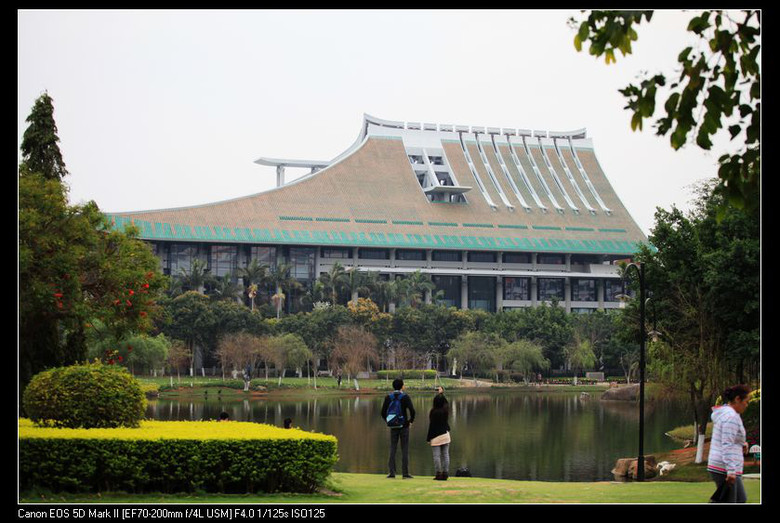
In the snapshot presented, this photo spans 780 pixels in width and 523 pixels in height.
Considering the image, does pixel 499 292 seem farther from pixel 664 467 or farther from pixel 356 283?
pixel 664 467

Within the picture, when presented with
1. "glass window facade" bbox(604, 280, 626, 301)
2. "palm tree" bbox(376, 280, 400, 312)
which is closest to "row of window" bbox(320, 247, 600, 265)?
"glass window facade" bbox(604, 280, 626, 301)

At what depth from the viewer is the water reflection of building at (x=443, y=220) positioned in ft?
249

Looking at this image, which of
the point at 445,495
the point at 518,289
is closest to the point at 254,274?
the point at 518,289

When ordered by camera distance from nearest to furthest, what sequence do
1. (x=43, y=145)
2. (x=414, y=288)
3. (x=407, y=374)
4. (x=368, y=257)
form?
1. (x=43, y=145)
2. (x=407, y=374)
3. (x=414, y=288)
4. (x=368, y=257)

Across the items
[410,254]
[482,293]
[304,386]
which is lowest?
[304,386]

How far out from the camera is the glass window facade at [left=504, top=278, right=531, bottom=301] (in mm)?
84688

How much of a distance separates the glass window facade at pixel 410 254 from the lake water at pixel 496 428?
31.3 metres

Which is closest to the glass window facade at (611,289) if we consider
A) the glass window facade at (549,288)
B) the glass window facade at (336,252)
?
the glass window facade at (549,288)

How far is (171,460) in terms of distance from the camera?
37.4ft

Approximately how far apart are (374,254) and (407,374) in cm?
2405

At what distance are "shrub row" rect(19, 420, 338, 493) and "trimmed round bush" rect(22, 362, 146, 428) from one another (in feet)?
0.94

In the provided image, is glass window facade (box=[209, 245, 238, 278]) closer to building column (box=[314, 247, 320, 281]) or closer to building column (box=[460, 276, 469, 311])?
building column (box=[314, 247, 320, 281])

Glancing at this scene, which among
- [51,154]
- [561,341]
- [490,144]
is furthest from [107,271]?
[490,144]

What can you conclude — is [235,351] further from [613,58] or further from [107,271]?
[613,58]
